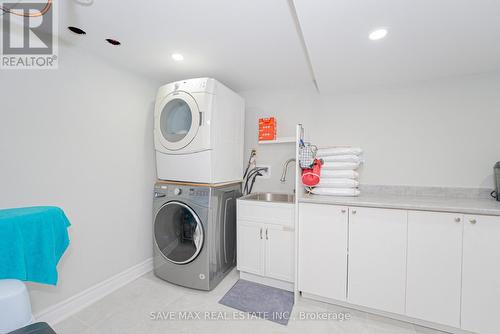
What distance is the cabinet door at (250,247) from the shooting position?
79.2 inches

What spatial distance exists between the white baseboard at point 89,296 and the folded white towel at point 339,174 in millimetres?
2181

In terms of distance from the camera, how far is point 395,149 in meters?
2.07

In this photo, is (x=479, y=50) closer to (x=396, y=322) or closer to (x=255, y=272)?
(x=396, y=322)

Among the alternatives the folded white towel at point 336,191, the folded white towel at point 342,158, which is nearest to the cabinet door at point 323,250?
the folded white towel at point 336,191

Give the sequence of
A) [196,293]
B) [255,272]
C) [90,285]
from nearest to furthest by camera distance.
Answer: [90,285] → [196,293] → [255,272]

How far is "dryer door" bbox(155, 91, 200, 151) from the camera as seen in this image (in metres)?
1.94

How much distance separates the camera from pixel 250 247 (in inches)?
80.8

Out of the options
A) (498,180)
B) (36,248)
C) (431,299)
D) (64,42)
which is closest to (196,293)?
(36,248)

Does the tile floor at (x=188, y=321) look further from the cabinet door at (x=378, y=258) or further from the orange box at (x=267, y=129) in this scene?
the orange box at (x=267, y=129)

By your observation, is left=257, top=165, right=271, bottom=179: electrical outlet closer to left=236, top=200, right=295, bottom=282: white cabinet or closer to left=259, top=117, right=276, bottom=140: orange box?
left=259, top=117, right=276, bottom=140: orange box

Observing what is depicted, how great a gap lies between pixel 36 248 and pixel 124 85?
1548mm

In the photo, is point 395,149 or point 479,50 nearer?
point 479,50

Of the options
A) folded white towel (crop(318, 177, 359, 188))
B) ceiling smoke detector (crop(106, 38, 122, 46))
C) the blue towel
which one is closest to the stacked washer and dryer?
ceiling smoke detector (crop(106, 38, 122, 46))

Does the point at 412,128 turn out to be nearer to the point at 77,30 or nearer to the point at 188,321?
the point at 188,321
